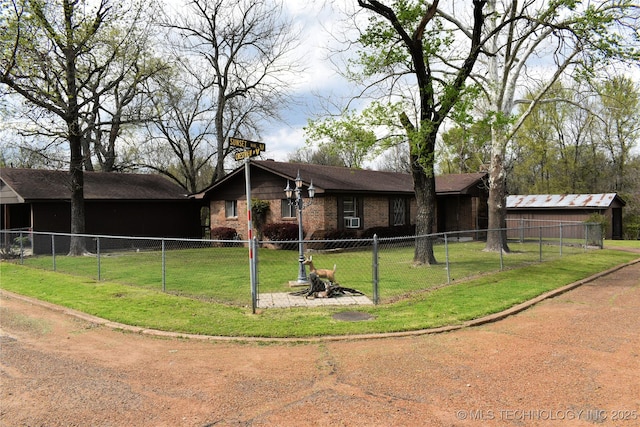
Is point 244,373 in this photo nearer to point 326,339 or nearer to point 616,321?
point 326,339

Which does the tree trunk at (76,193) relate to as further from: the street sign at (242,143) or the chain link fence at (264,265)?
the street sign at (242,143)

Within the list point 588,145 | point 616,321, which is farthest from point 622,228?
point 616,321

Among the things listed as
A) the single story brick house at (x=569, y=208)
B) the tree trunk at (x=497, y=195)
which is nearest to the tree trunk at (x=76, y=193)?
the tree trunk at (x=497, y=195)

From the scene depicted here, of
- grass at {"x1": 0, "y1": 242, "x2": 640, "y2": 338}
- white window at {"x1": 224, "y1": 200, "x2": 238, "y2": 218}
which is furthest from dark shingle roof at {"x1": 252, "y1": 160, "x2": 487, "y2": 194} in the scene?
grass at {"x1": 0, "y1": 242, "x2": 640, "y2": 338}

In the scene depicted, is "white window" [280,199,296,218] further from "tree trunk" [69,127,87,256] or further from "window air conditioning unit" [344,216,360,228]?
"tree trunk" [69,127,87,256]

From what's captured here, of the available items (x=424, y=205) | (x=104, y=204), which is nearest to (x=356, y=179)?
(x=424, y=205)

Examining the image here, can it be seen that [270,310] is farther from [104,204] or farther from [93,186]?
[93,186]

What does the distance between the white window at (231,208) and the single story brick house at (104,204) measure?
342 cm

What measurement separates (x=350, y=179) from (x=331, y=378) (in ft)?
63.4

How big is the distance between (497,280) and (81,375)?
381 inches

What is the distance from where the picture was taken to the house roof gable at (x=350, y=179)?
69.7 ft

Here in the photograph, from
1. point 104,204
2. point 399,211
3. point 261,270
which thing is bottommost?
point 261,270

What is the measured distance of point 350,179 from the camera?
24.1 meters

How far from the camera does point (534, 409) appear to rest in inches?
169
